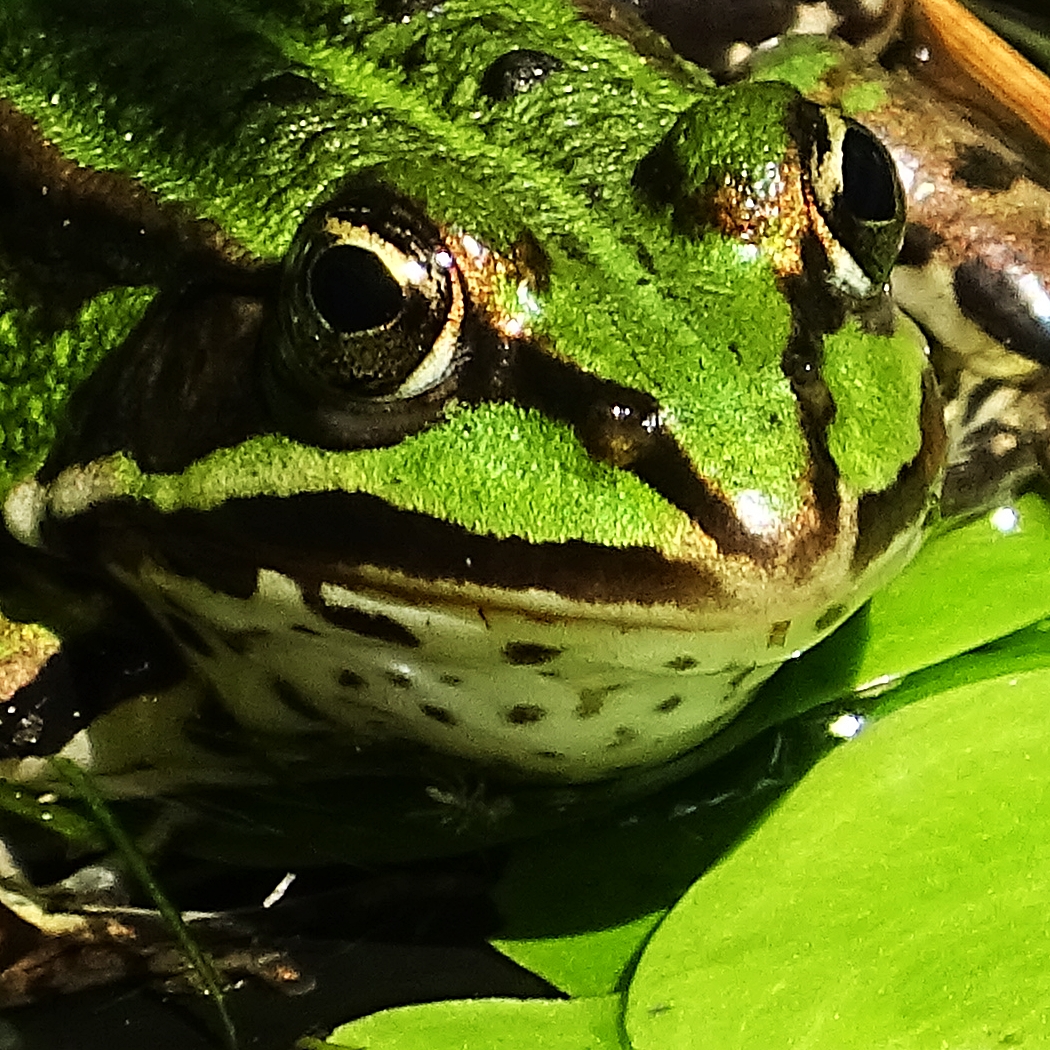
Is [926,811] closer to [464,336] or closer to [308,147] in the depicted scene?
[464,336]

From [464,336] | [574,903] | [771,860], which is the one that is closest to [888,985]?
[771,860]

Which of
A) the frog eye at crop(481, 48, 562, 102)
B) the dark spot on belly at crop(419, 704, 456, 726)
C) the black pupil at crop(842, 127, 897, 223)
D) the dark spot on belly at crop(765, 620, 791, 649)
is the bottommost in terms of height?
the dark spot on belly at crop(419, 704, 456, 726)

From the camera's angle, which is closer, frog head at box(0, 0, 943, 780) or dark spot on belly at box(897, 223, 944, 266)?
frog head at box(0, 0, 943, 780)

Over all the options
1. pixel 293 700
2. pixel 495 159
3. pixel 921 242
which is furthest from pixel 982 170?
pixel 293 700

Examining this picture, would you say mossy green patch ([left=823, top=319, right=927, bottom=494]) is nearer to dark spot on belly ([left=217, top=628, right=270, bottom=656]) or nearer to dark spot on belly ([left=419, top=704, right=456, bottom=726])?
dark spot on belly ([left=419, top=704, right=456, bottom=726])

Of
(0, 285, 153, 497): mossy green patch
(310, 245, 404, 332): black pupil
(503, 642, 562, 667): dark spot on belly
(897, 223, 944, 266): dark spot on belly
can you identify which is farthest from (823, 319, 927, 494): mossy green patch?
(0, 285, 153, 497): mossy green patch

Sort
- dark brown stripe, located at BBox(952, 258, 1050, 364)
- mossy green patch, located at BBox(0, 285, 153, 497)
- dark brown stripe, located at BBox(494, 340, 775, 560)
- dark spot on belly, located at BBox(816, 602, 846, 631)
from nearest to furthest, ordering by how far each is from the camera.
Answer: dark brown stripe, located at BBox(494, 340, 775, 560)
dark spot on belly, located at BBox(816, 602, 846, 631)
mossy green patch, located at BBox(0, 285, 153, 497)
dark brown stripe, located at BBox(952, 258, 1050, 364)
